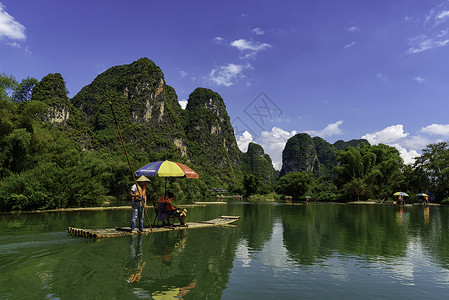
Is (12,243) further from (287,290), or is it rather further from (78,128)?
(78,128)

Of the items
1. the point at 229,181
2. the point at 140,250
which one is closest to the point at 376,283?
the point at 140,250

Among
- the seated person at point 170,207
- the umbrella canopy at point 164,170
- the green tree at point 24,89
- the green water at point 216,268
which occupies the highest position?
the green tree at point 24,89

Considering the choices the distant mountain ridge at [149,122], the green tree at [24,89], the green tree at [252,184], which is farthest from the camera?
the green tree at [252,184]

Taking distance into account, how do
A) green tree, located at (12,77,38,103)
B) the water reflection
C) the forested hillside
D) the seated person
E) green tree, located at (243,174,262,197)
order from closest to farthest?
1. the water reflection
2. the seated person
3. the forested hillside
4. green tree, located at (12,77,38,103)
5. green tree, located at (243,174,262,197)

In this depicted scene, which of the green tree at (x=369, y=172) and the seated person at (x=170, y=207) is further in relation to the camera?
the green tree at (x=369, y=172)

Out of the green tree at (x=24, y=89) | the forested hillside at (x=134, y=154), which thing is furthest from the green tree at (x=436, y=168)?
the green tree at (x=24, y=89)

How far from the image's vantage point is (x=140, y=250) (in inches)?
353

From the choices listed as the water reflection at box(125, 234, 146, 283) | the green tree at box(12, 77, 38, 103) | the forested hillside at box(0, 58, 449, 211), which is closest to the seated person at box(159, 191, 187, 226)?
the water reflection at box(125, 234, 146, 283)

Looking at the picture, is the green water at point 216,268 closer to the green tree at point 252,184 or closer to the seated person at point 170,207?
the seated person at point 170,207

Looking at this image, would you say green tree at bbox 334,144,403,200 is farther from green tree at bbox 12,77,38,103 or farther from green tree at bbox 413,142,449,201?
green tree at bbox 12,77,38,103

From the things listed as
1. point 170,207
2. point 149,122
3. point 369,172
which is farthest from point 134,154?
point 149,122

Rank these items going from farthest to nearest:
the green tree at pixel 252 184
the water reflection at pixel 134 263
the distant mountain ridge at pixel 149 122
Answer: the green tree at pixel 252 184 → the distant mountain ridge at pixel 149 122 → the water reflection at pixel 134 263

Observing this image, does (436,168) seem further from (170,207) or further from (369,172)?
(170,207)

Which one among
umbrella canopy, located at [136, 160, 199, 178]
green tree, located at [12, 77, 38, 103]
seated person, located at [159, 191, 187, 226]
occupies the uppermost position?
green tree, located at [12, 77, 38, 103]
